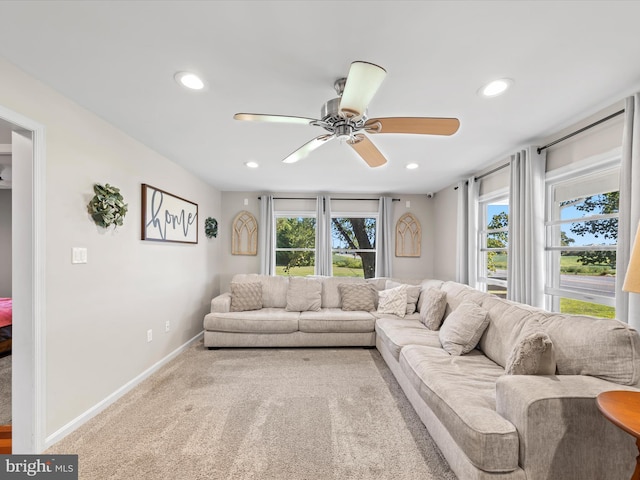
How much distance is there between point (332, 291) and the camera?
14.7ft

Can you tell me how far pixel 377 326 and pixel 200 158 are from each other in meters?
2.95

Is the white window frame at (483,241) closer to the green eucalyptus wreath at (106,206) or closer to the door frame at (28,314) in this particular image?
the green eucalyptus wreath at (106,206)

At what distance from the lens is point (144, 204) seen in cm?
287

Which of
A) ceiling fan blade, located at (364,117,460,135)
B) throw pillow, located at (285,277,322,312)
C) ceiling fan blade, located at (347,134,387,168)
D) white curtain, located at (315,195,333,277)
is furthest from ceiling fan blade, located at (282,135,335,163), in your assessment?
white curtain, located at (315,195,333,277)

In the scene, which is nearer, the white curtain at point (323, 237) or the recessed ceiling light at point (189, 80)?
the recessed ceiling light at point (189, 80)

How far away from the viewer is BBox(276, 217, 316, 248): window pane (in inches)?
211

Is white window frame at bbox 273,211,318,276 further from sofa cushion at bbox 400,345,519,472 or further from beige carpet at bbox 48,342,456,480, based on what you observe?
sofa cushion at bbox 400,345,519,472

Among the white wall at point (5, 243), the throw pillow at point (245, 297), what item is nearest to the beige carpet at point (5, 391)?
the white wall at point (5, 243)

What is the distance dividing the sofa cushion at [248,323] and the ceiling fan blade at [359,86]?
281 centimetres

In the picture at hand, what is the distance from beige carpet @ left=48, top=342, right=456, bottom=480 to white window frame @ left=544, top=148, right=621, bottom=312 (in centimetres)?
169

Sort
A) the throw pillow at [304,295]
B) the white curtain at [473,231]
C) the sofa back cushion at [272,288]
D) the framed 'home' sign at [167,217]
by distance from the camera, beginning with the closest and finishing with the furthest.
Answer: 1. the framed 'home' sign at [167,217]
2. the white curtain at [473,231]
3. the throw pillow at [304,295]
4. the sofa back cushion at [272,288]

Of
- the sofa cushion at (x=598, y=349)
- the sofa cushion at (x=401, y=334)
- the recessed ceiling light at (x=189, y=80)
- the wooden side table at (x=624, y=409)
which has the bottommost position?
the sofa cushion at (x=401, y=334)

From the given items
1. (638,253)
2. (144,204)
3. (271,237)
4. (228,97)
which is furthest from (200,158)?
(638,253)

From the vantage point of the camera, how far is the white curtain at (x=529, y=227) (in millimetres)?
2645
